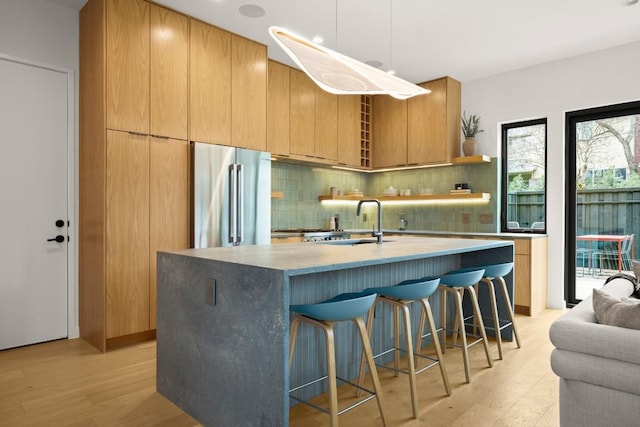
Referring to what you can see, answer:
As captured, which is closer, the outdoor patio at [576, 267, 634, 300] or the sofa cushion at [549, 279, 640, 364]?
the sofa cushion at [549, 279, 640, 364]

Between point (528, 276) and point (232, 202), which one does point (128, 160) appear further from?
point (528, 276)

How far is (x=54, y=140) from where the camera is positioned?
371cm

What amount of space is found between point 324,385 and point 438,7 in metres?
3.24

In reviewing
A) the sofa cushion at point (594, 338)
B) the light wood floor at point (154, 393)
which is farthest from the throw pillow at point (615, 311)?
the light wood floor at point (154, 393)

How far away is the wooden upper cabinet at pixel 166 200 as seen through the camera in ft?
11.9

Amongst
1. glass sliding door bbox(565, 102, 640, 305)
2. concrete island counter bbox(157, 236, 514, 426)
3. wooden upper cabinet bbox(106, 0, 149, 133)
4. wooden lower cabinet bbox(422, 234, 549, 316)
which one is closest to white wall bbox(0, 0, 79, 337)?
wooden upper cabinet bbox(106, 0, 149, 133)

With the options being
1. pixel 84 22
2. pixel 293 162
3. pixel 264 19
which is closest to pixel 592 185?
pixel 293 162

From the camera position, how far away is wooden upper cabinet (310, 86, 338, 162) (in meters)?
5.55

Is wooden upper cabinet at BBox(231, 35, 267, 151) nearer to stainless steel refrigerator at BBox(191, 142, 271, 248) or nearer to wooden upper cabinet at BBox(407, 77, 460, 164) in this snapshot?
stainless steel refrigerator at BBox(191, 142, 271, 248)

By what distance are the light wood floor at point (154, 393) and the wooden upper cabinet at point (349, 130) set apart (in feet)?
10.7

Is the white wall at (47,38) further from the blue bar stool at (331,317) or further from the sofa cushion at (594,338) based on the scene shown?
the sofa cushion at (594,338)

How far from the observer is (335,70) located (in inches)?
112

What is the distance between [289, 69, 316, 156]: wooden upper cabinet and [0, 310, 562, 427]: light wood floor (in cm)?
296

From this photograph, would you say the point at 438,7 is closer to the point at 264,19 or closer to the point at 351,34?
the point at 351,34
